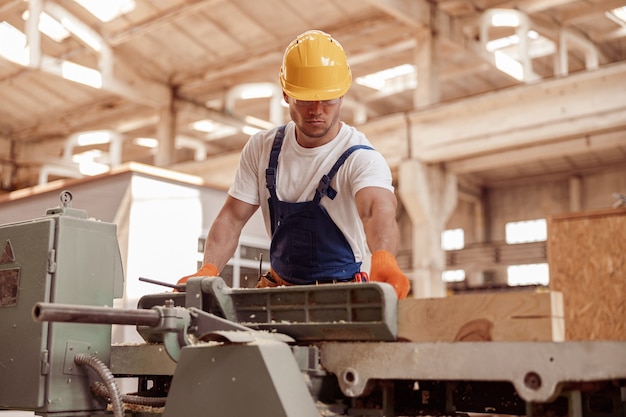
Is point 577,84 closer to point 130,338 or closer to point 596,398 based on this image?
point 130,338

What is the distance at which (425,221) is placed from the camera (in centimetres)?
1129

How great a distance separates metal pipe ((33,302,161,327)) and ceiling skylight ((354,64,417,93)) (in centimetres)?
1372

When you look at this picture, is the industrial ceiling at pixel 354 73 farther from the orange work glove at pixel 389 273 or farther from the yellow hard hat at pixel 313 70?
the orange work glove at pixel 389 273

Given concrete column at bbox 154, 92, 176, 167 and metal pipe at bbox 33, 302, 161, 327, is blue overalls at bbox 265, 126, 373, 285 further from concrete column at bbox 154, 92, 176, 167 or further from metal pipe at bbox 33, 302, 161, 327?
concrete column at bbox 154, 92, 176, 167

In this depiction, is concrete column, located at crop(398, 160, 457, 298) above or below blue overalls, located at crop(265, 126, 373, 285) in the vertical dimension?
above

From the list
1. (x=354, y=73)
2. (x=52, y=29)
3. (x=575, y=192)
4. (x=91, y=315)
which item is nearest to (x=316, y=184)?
(x=91, y=315)

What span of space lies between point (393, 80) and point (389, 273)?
46.2 ft

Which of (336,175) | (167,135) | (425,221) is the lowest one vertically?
(336,175)

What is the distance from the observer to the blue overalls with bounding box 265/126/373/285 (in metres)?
2.79

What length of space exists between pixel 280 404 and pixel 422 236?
31.7 feet

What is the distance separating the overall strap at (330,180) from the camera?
277 centimetres

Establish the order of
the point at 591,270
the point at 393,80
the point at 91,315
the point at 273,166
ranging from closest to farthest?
the point at 91,315 → the point at 273,166 → the point at 591,270 → the point at 393,80

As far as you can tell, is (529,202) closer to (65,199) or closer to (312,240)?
(312,240)

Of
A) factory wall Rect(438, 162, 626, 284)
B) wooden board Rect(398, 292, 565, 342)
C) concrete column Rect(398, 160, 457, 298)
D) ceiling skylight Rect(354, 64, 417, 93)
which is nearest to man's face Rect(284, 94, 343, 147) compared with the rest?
wooden board Rect(398, 292, 565, 342)
